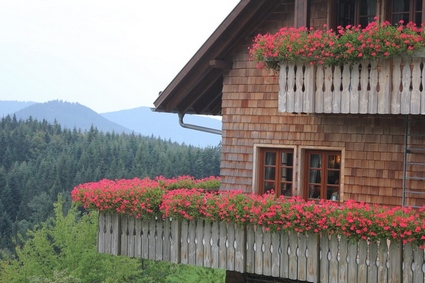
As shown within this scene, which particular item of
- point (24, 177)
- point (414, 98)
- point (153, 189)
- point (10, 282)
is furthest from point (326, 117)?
point (24, 177)

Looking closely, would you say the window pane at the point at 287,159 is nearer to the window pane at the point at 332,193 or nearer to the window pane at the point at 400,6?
the window pane at the point at 332,193

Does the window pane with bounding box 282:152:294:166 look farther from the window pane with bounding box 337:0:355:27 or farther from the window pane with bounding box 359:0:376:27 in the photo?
the window pane with bounding box 359:0:376:27

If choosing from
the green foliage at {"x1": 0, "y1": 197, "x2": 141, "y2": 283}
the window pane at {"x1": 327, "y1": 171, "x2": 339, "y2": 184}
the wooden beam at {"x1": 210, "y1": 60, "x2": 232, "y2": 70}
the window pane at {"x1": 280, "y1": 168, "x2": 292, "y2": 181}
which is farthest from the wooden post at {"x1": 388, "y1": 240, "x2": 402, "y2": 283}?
the green foliage at {"x1": 0, "y1": 197, "x2": 141, "y2": 283}

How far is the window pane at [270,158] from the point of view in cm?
1799

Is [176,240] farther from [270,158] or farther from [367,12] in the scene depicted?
[367,12]

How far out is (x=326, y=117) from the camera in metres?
17.1

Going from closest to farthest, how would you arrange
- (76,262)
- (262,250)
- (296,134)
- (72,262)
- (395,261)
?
(395,261)
(262,250)
(296,134)
(72,262)
(76,262)

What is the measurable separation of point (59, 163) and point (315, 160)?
353ft

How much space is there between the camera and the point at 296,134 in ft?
57.5

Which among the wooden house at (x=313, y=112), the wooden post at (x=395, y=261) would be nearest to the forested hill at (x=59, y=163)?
the wooden house at (x=313, y=112)

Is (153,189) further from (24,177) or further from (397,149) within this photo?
(24,177)

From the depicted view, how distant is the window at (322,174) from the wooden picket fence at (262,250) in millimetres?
1985

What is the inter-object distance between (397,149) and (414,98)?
1859mm

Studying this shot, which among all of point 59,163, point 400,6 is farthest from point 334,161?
point 59,163
